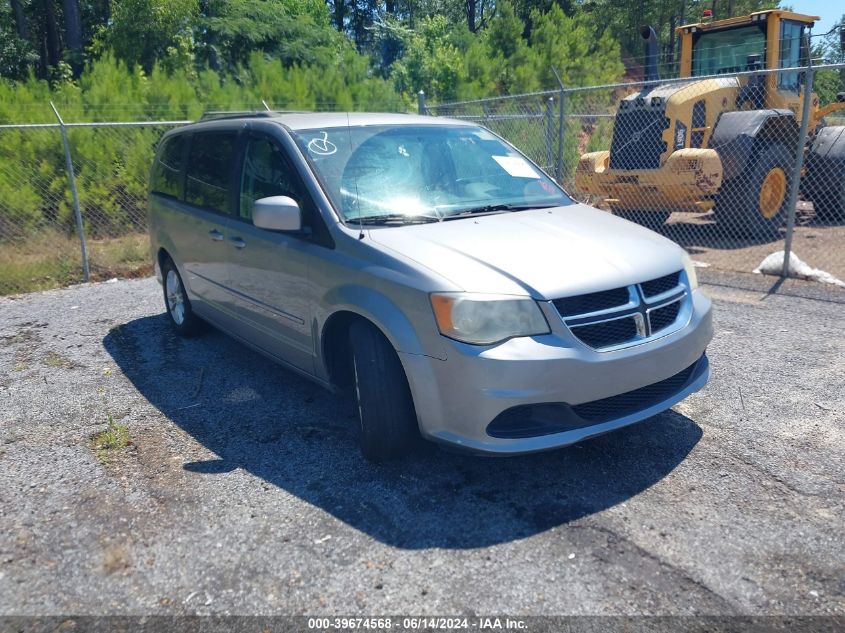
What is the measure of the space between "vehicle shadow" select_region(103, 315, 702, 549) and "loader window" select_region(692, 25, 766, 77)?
789 cm

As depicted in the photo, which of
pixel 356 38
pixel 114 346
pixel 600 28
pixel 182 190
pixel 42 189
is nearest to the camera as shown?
pixel 182 190

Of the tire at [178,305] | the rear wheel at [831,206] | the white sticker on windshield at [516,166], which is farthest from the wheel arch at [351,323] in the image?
the rear wheel at [831,206]

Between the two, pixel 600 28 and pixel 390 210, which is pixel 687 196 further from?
pixel 600 28

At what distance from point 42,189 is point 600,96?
52.4 ft

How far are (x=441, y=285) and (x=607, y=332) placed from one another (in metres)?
0.82

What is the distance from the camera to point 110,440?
14.1 feet

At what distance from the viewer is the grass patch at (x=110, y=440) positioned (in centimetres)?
412

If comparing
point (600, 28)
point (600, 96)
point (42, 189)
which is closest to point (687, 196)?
point (42, 189)

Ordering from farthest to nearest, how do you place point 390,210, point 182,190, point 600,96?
1. point 600,96
2. point 182,190
3. point 390,210

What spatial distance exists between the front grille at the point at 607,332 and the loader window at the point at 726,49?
8090 millimetres

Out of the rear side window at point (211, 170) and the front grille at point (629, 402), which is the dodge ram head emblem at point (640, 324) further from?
the rear side window at point (211, 170)

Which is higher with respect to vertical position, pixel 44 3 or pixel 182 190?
pixel 44 3

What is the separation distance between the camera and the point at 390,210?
398cm

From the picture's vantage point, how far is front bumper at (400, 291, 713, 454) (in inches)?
123
